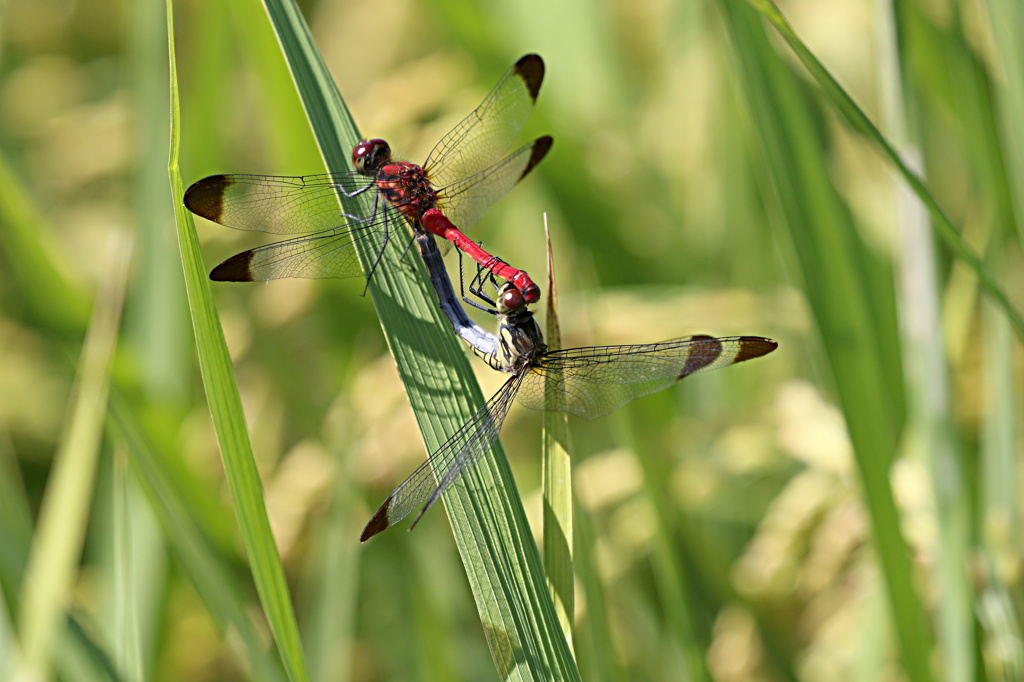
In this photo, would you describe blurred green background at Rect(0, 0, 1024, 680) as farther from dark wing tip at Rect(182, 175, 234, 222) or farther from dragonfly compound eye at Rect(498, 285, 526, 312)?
dark wing tip at Rect(182, 175, 234, 222)

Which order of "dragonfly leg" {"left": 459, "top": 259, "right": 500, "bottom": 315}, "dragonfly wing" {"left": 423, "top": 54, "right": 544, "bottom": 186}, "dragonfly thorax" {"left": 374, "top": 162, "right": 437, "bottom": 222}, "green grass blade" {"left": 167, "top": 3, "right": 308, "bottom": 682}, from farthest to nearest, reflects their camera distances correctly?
"dragonfly wing" {"left": 423, "top": 54, "right": 544, "bottom": 186}, "dragonfly leg" {"left": 459, "top": 259, "right": 500, "bottom": 315}, "dragonfly thorax" {"left": 374, "top": 162, "right": 437, "bottom": 222}, "green grass blade" {"left": 167, "top": 3, "right": 308, "bottom": 682}

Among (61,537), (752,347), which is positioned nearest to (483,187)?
(752,347)

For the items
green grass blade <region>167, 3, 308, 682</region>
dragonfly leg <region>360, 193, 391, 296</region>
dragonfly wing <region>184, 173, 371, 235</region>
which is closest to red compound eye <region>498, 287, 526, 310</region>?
dragonfly leg <region>360, 193, 391, 296</region>

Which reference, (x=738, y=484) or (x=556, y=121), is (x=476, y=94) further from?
(x=738, y=484)

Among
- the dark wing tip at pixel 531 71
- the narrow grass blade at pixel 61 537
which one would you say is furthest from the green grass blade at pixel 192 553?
the dark wing tip at pixel 531 71

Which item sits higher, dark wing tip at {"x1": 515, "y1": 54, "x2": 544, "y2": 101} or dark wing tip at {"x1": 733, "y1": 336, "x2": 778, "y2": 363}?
dark wing tip at {"x1": 515, "y1": 54, "x2": 544, "y2": 101}

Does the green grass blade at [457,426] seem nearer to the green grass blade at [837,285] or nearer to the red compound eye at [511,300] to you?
the red compound eye at [511,300]
